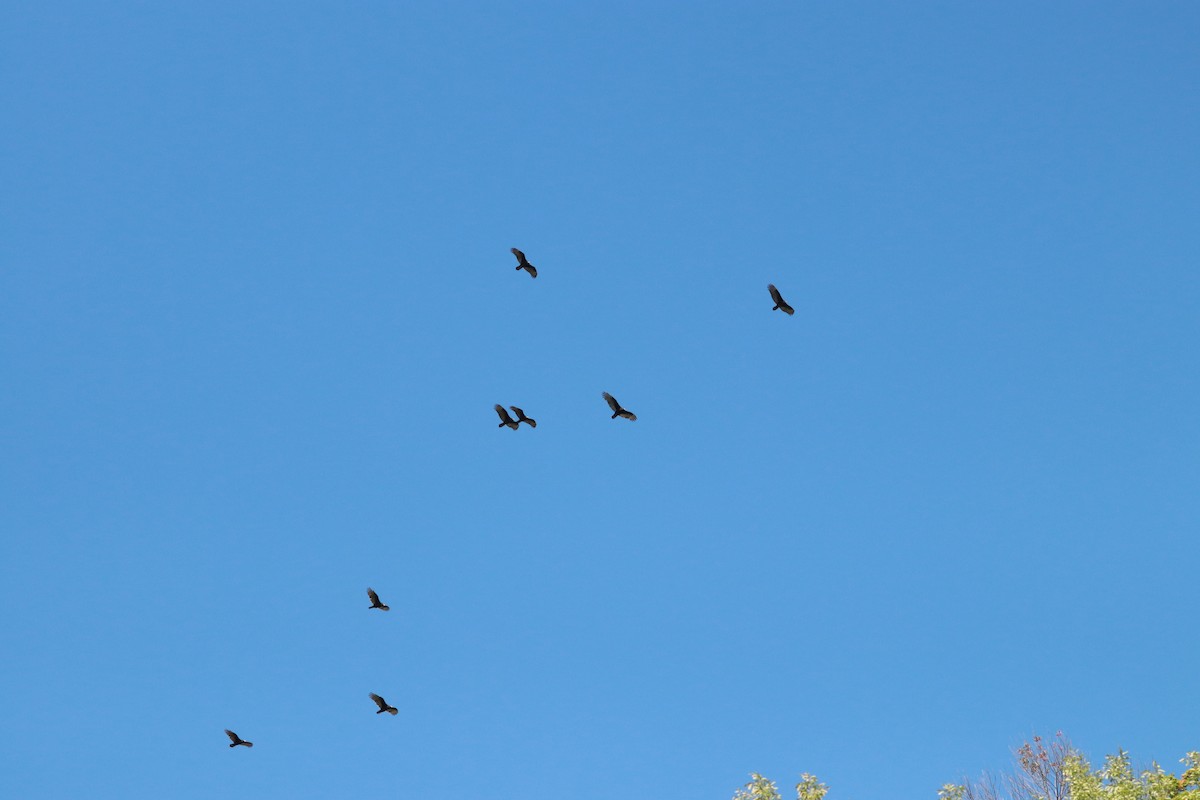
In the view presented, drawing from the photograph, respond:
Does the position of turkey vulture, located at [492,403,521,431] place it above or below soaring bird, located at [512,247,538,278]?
below

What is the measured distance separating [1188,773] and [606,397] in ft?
71.9

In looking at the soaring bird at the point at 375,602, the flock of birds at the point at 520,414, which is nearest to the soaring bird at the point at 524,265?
the flock of birds at the point at 520,414

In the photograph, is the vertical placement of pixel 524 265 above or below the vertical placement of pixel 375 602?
above

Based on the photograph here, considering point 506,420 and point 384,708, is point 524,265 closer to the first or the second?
point 506,420

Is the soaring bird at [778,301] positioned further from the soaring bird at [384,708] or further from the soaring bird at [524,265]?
the soaring bird at [384,708]

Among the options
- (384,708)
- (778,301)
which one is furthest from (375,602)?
(778,301)

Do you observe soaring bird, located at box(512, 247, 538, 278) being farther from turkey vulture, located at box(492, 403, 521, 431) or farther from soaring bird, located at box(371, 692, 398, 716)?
soaring bird, located at box(371, 692, 398, 716)

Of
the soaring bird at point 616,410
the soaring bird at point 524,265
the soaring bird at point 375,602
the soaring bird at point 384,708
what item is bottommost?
the soaring bird at point 384,708

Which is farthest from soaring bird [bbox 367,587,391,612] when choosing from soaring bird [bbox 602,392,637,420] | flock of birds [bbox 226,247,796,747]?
soaring bird [bbox 602,392,637,420]

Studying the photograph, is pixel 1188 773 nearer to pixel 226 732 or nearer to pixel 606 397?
pixel 606 397

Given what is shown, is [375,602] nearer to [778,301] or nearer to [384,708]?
[384,708]

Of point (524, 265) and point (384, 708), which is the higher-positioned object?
point (524, 265)

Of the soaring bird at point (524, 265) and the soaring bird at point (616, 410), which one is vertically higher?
the soaring bird at point (524, 265)

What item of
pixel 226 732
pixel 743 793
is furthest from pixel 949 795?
pixel 226 732
